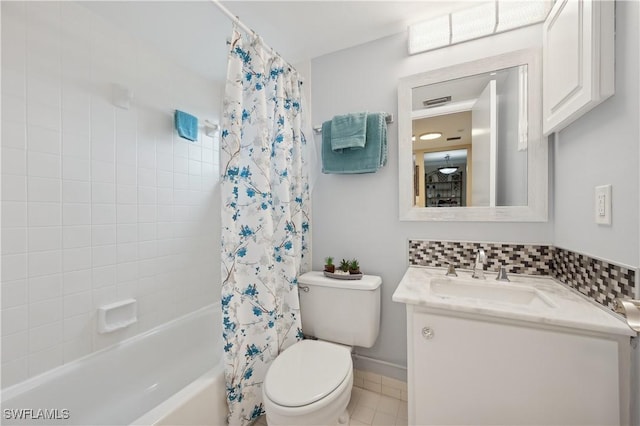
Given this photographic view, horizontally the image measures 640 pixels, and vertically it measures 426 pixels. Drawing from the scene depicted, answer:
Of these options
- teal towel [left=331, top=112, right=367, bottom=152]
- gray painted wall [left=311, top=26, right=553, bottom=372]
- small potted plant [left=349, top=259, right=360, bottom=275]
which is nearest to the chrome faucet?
gray painted wall [left=311, top=26, right=553, bottom=372]

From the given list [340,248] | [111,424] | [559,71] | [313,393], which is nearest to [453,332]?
[313,393]

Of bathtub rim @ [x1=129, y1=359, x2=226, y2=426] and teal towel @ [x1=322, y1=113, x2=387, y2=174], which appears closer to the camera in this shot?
bathtub rim @ [x1=129, y1=359, x2=226, y2=426]

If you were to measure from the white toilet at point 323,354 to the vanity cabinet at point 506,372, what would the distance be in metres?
0.33

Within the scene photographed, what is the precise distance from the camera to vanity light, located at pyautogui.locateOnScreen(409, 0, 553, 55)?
129 centimetres

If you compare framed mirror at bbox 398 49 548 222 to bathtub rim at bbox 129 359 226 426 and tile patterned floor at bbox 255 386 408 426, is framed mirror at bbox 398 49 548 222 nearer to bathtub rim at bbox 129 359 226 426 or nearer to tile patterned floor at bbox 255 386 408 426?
tile patterned floor at bbox 255 386 408 426

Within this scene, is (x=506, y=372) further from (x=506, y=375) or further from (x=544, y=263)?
(x=544, y=263)

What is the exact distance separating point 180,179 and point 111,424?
152 cm

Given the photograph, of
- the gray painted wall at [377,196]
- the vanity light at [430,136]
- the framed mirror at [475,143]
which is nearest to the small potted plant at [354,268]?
the gray painted wall at [377,196]

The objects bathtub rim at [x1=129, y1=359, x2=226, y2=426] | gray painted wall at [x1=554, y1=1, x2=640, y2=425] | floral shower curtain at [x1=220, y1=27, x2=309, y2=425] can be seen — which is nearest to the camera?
gray painted wall at [x1=554, y1=1, x2=640, y2=425]

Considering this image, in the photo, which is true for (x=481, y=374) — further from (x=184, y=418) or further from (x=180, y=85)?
(x=180, y=85)

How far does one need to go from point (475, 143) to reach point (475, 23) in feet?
2.08

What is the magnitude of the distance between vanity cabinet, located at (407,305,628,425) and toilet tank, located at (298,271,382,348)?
423mm

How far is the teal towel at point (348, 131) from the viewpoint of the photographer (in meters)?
1.55

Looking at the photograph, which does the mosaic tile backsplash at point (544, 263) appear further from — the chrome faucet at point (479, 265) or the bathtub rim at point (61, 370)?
the bathtub rim at point (61, 370)
